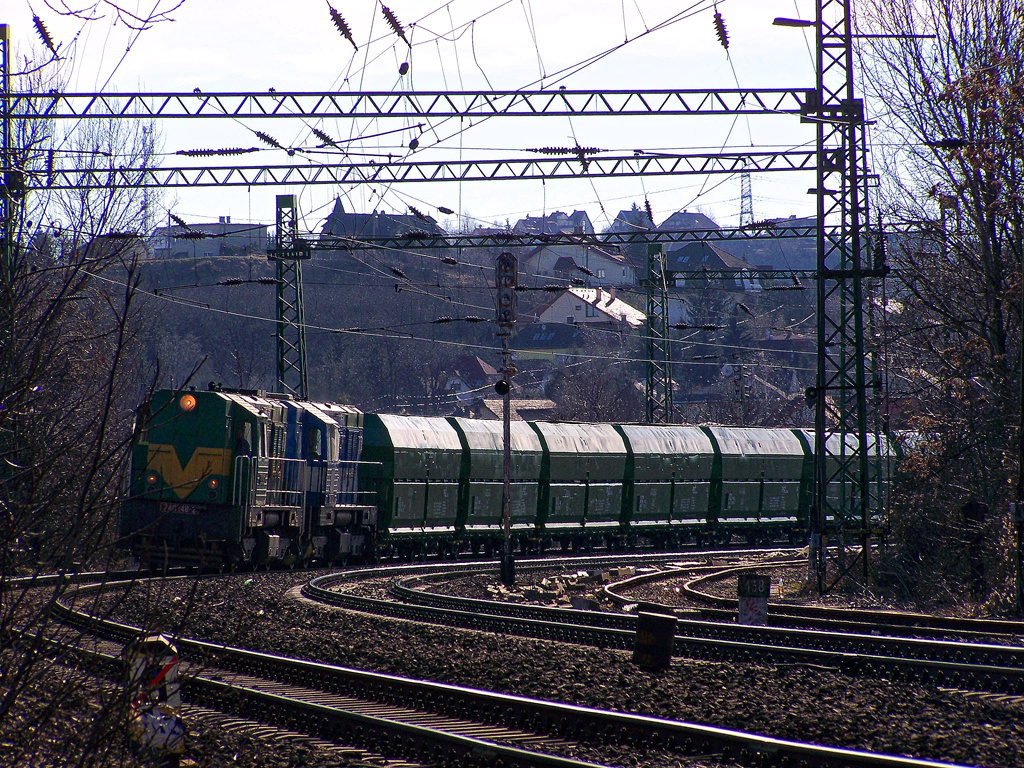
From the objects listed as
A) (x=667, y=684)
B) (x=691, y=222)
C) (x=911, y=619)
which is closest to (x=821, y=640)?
(x=911, y=619)

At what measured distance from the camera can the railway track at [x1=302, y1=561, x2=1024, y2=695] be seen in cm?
970

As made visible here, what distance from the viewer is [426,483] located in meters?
25.4

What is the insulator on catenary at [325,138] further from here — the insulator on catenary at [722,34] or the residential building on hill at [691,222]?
the residential building on hill at [691,222]

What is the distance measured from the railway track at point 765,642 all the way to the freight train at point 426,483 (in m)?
3.31

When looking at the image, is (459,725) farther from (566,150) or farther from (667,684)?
(566,150)

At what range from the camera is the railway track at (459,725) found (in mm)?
6925

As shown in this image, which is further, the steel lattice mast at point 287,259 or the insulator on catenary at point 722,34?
the steel lattice mast at point 287,259

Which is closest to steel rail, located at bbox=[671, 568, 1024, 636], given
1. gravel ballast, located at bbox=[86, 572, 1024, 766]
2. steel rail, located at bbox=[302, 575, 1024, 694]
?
steel rail, located at bbox=[302, 575, 1024, 694]

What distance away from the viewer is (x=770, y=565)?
87.0 feet

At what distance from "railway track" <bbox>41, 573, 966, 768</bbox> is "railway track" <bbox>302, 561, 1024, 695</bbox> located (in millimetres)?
3338

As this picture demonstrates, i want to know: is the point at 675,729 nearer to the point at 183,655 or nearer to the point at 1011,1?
the point at 183,655

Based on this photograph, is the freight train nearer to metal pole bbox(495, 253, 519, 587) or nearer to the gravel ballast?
the gravel ballast

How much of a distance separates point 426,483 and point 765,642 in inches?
536

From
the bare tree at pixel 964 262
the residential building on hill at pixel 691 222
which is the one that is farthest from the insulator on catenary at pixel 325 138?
the residential building on hill at pixel 691 222
